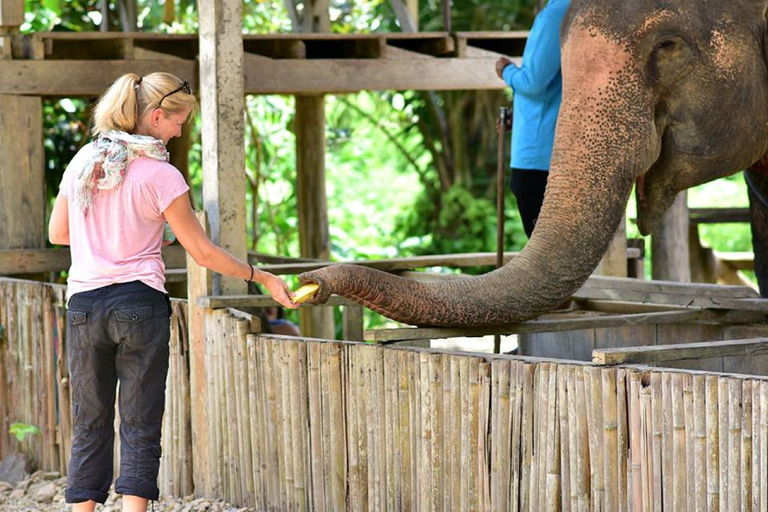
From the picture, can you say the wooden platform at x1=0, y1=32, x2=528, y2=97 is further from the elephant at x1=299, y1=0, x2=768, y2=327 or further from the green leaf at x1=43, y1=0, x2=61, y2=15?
the elephant at x1=299, y1=0, x2=768, y2=327

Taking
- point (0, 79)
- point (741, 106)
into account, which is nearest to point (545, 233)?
point (741, 106)

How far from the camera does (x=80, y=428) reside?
4875mm

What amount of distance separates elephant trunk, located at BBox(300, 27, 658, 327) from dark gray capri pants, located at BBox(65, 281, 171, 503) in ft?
3.26

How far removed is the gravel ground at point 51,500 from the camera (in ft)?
19.9

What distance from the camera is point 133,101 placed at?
461cm

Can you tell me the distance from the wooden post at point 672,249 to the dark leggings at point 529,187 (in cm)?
311

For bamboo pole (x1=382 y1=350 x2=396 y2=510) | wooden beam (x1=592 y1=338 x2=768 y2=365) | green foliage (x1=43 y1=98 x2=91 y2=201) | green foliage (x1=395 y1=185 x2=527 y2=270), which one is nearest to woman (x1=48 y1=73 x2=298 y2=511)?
bamboo pole (x1=382 y1=350 x2=396 y2=510)

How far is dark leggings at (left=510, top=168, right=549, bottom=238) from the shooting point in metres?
7.19

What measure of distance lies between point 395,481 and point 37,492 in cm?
233

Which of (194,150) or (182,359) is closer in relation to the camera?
(182,359)

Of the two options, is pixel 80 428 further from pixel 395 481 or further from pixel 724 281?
pixel 724 281

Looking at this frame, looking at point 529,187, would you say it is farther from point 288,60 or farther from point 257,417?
point 257,417

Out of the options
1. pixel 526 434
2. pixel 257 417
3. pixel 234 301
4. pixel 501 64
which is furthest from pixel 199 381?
pixel 501 64

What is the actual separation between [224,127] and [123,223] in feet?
6.28
